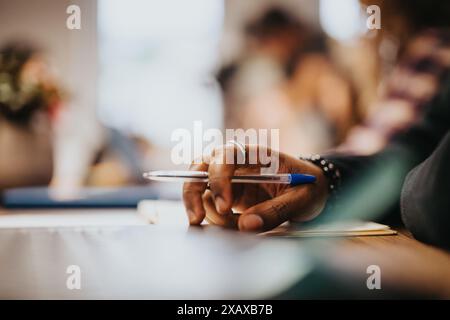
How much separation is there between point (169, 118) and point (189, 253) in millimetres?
1525

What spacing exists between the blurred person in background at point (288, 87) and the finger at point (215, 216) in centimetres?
74

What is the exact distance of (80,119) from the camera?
2.06 metres

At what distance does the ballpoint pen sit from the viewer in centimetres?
52

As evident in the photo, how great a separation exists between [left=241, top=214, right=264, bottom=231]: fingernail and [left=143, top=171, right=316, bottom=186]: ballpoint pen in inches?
1.6

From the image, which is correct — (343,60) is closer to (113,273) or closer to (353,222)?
(353,222)

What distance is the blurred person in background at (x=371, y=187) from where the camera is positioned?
41 cm

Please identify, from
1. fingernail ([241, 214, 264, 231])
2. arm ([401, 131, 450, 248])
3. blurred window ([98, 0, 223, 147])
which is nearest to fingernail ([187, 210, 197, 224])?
fingernail ([241, 214, 264, 231])

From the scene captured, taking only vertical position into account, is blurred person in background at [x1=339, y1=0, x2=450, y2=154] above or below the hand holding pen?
above

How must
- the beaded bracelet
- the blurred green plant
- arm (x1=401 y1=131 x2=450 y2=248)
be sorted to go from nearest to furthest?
arm (x1=401 y1=131 x2=450 y2=248)
the beaded bracelet
the blurred green plant

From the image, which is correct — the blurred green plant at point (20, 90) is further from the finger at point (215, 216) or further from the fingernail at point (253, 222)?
the fingernail at point (253, 222)

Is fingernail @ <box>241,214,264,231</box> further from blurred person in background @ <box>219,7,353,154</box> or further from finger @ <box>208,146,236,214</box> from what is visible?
blurred person in background @ <box>219,7,353,154</box>

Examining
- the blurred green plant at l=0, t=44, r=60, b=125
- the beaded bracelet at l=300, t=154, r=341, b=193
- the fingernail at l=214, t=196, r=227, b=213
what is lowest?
the fingernail at l=214, t=196, r=227, b=213

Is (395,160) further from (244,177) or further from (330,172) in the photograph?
(244,177)
